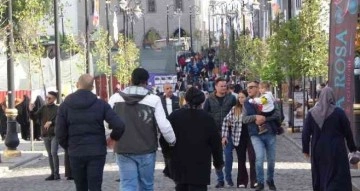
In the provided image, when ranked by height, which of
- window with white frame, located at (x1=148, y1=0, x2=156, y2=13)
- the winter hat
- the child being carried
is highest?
window with white frame, located at (x1=148, y1=0, x2=156, y2=13)

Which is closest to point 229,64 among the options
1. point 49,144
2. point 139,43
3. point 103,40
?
point 103,40

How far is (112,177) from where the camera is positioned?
2061 centimetres

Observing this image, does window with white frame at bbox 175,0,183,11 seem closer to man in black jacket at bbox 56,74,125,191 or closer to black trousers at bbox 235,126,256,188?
black trousers at bbox 235,126,256,188

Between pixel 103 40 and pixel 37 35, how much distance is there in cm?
2100

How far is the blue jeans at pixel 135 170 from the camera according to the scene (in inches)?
486

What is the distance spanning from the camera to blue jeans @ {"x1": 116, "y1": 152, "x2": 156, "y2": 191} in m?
12.3

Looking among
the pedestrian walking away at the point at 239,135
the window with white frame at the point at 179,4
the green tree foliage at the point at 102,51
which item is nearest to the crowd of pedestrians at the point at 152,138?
the pedestrian walking away at the point at 239,135

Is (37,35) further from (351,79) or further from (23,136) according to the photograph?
(351,79)

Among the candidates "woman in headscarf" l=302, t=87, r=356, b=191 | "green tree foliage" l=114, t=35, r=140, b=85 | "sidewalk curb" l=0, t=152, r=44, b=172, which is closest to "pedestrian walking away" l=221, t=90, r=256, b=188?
"woman in headscarf" l=302, t=87, r=356, b=191

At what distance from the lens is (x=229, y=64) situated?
8694 centimetres

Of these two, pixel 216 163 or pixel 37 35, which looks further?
pixel 37 35

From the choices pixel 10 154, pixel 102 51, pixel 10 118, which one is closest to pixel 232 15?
pixel 102 51

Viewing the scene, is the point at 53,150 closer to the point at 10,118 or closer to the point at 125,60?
the point at 10,118

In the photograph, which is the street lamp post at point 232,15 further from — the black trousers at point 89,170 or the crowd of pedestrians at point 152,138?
the black trousers at point 89,170
